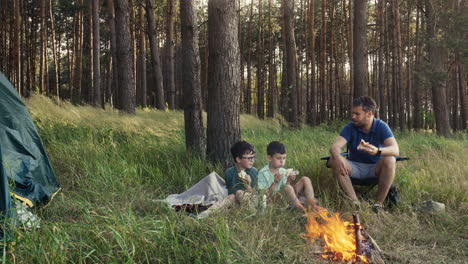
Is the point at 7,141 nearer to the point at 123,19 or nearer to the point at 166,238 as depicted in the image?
the point at 166,238

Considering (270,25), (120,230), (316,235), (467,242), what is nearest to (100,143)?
(120,230)

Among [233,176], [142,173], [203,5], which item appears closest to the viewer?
[233,176]

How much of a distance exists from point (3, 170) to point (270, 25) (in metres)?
20.4

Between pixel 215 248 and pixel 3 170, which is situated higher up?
pixel 3 170

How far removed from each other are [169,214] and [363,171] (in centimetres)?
232

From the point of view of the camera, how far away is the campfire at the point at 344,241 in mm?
3082

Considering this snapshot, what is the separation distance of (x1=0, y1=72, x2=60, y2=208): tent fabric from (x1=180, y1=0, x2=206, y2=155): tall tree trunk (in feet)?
6.94

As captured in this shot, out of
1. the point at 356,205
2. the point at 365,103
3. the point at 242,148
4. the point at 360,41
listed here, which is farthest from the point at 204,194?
the point at 360,41

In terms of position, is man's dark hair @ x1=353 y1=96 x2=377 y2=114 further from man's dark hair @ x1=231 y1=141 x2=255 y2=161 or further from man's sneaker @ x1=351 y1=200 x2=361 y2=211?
man's dark hair @ x1=231 y1=141 x2=255 y2=161

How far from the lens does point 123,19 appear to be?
1113 cm

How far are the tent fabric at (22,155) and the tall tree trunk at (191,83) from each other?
6.94ft

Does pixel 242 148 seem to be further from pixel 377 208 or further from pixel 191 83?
pixel 191 83

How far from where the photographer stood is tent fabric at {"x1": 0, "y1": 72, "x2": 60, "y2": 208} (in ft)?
14.4

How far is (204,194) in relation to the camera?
15.9ft
